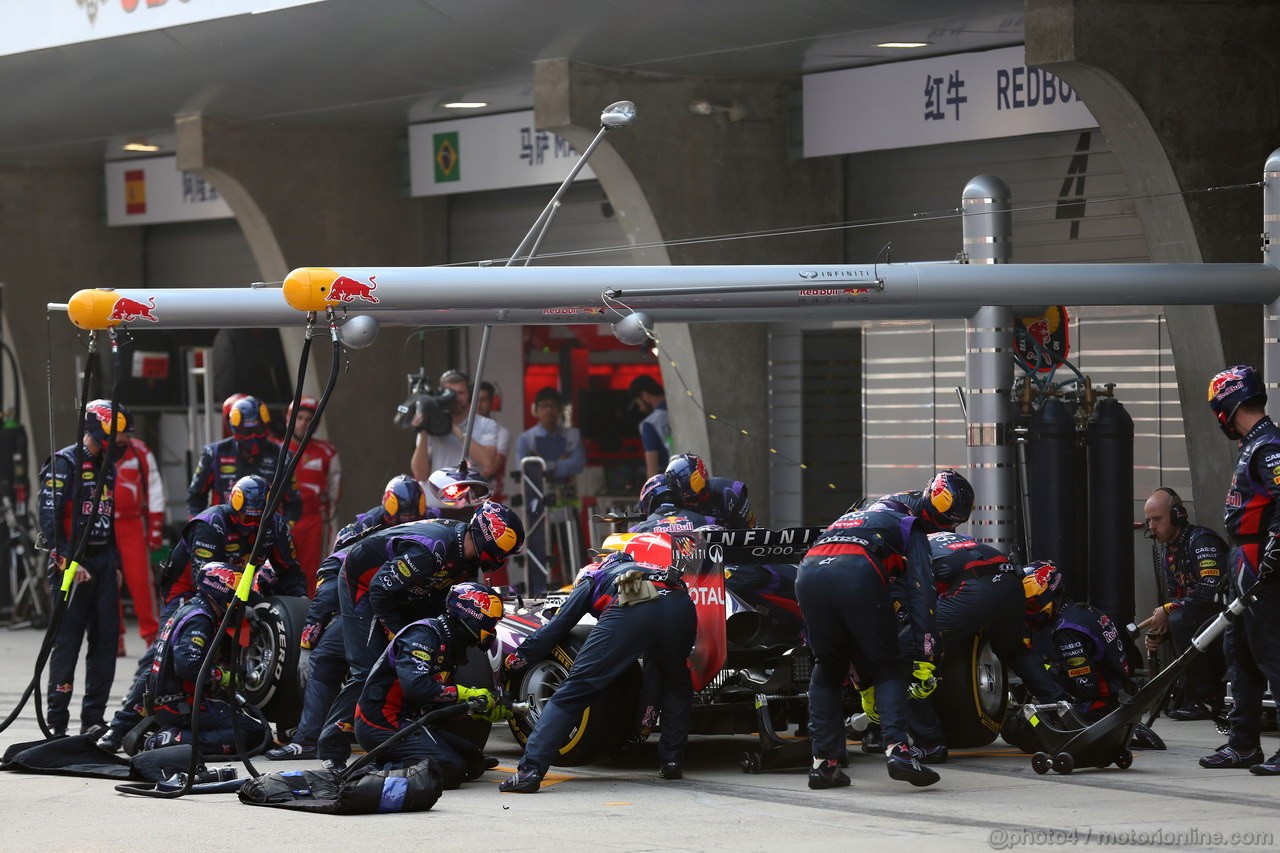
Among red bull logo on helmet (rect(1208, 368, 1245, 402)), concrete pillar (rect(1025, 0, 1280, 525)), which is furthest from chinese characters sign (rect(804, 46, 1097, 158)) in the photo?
red bull logo on helmet (rect(1208, 368, 1245, 402))

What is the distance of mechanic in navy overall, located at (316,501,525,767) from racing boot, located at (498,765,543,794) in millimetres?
915

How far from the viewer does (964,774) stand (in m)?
9.76

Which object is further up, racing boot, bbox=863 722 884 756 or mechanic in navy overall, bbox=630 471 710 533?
mechanic in navy overall, bbox=630 471 710 533

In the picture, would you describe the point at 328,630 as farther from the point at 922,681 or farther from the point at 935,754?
the point at 935,754

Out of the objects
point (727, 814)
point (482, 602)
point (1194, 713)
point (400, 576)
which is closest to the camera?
point (727, 814)

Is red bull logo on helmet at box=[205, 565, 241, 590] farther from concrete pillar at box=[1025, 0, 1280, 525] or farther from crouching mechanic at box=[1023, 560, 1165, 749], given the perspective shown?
concrete pillar at box=[1025, 0, 1280, 525]

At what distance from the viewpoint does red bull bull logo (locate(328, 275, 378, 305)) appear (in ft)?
33.5

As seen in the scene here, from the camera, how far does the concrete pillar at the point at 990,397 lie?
38.8ft

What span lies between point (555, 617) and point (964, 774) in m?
2.19

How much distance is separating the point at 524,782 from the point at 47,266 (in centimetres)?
1493

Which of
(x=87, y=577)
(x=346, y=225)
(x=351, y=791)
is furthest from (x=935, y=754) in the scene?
(x=346, y=225)

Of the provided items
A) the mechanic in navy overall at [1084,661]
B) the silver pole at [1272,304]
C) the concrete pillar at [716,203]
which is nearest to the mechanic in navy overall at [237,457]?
the concrete pillar at [716,203]

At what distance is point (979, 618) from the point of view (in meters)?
10.2

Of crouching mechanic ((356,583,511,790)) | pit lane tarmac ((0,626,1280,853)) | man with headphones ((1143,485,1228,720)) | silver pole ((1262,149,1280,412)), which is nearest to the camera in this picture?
pit lane tarmac ((0,626,1280,853))
